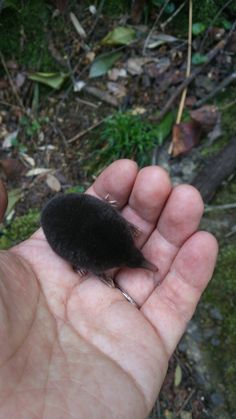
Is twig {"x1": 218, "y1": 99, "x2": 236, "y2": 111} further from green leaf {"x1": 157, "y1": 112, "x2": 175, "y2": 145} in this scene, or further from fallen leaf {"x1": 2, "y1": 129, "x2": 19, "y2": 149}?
fallen leaf {"x1": 2, "y1": 129, "x2": 19, "y2": 149}

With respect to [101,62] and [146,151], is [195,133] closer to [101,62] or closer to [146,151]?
[146,151]

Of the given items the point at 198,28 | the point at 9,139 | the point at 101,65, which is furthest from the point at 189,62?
the point at 9,139

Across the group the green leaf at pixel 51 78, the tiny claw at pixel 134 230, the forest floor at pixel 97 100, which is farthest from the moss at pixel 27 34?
the tiny claw at pixel 134 230

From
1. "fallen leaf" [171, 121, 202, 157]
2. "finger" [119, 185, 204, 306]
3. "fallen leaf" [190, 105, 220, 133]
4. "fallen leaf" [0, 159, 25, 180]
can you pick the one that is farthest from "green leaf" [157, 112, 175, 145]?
"finger" [119, 185, 204, 306]

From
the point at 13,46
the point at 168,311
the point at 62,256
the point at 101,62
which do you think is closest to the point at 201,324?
the point at 168,311

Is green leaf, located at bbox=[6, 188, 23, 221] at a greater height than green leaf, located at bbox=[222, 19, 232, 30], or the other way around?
green leaf, located at bbox=[222, 19, 232, 30]

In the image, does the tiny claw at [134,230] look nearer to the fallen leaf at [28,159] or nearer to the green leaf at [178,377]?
the green leaf at [178,377]

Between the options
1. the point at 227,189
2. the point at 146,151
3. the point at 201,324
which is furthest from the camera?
the point at 146,151

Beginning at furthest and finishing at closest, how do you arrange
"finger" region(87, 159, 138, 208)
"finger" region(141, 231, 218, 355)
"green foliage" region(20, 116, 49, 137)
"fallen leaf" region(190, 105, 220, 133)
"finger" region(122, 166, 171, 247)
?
"green foliage" region(20, 116, 49, 137) → "fallen leaf" region(190, 105, 220, 133) → "finger" region(87, 159, 138, 208) → "finger" region(122, 166, 171, 247) → "finger" region(141, 231, 218, 355)
